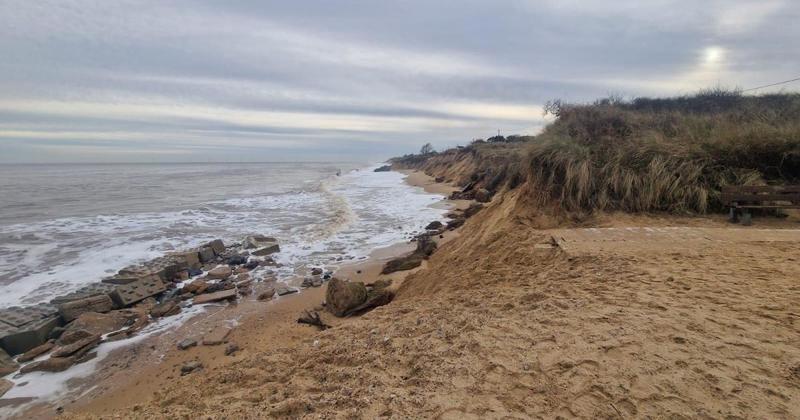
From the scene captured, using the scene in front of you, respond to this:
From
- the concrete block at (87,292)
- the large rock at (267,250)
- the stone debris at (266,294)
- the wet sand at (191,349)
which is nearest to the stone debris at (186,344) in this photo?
the wet sand at (191,349)

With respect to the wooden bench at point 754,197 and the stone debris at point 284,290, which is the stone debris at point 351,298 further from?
the wooden bench at point 754,197

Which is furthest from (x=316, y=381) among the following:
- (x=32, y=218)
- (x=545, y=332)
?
(x=32, y=218)

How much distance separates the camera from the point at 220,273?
9719 mm

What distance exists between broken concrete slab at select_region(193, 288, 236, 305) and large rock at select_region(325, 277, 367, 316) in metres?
2.60

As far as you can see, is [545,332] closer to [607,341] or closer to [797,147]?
[607,341]

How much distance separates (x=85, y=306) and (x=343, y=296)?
5.35 meters

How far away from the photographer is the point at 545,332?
3.61 meters

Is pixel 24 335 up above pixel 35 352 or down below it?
above

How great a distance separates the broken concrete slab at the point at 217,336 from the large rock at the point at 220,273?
3.11 m

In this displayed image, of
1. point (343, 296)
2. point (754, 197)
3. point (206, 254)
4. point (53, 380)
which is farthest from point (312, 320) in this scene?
point (754, 197)

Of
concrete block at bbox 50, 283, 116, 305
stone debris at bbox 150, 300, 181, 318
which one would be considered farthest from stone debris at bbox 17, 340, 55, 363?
stone debris at bbox 150, 300, 181, 318

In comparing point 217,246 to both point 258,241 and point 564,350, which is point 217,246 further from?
point 564,350

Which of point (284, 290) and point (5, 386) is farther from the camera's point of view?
point (284, 290)

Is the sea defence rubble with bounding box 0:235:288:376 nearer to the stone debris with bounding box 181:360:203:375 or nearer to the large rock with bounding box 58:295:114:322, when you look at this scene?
the large rock with bounding box 58:295:114:322
